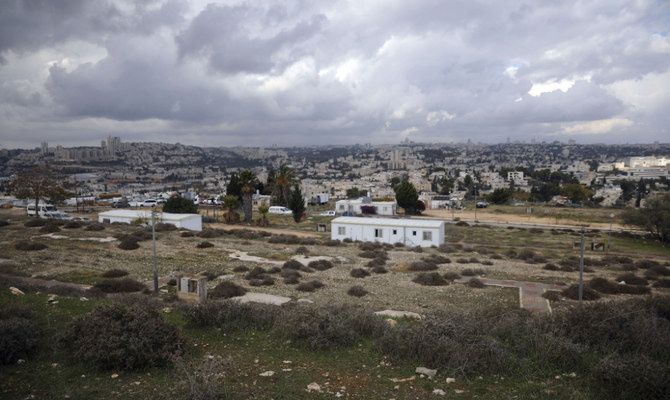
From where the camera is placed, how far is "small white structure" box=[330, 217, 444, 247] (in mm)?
33906

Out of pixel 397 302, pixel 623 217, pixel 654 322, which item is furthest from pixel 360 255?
pixel 623 217

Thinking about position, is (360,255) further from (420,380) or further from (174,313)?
(420,380)

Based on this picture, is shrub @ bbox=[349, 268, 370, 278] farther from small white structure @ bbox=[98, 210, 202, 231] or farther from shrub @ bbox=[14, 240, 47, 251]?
small white structure @ bbox=[98, 210, 202, 231]

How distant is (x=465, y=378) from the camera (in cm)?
649

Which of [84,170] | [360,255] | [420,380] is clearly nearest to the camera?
[420,380]

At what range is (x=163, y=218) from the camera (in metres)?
37.9

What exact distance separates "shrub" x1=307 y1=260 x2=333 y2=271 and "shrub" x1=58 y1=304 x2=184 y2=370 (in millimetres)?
14861

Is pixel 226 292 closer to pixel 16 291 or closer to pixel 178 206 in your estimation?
pixel 16 291

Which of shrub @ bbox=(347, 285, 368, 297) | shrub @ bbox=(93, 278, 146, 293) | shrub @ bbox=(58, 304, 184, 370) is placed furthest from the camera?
shrub @ bbox=(347, 285, 368, 297)

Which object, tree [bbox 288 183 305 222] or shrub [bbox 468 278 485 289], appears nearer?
shrub [bbox 468 278 485 289]

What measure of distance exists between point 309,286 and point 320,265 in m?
5.55

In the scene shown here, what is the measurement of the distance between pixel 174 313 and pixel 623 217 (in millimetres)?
49656

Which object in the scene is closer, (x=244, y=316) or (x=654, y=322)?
(x=654, y=322)

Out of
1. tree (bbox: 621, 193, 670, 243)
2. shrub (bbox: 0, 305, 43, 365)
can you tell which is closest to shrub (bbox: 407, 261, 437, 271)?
shrub (bbox: 0, 305, 43, 365)
